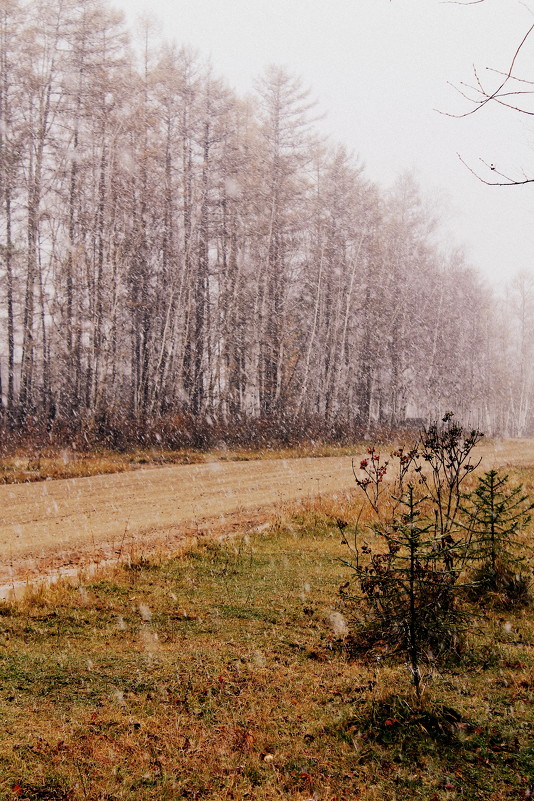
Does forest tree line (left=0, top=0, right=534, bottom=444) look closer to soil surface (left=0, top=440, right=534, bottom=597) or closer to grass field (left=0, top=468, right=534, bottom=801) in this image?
soil surface (left=0, top=440, right=534, bottom=597)

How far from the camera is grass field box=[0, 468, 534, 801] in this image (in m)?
3.03

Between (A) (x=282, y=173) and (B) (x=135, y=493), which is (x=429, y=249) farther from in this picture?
(B) (x=135, y=493)

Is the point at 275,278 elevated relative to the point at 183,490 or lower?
elevated

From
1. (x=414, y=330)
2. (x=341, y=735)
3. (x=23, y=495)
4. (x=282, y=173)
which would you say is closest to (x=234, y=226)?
(x=282, y=173)

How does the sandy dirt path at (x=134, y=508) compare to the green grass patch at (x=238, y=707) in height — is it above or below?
above

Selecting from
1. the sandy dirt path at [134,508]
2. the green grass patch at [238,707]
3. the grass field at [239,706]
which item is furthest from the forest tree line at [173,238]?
the green grass patch at [238,707]

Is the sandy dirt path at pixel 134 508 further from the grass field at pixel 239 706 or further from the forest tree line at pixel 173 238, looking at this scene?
the forest tree line at pixel 173 238

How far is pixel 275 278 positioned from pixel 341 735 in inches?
1105

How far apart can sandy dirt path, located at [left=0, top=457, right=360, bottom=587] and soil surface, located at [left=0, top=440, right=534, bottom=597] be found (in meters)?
0.02

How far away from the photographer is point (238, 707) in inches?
149

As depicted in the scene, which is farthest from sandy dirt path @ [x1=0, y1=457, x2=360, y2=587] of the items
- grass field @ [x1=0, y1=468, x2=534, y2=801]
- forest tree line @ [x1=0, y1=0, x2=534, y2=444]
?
forest tree line @ [x1=0, y1=0, x2=534, y2=444]

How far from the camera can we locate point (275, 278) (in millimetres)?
30203

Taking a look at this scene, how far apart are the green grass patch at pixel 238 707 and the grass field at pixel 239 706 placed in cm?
1

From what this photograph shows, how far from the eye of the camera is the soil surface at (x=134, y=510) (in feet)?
26.0
